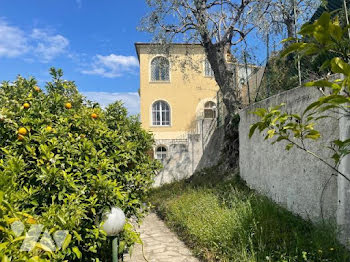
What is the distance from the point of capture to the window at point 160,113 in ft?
66.7

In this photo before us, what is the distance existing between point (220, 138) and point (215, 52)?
12.7ft

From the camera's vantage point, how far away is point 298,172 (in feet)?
14.2

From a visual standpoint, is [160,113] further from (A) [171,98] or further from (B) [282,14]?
(B) [282,14]

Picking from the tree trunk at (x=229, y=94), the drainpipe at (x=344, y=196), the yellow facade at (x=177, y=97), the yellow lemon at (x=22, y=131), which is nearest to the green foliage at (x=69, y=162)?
the yellow lemon at (x=22, y=131)

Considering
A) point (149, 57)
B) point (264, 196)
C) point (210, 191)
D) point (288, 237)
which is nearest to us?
point (288, 237)

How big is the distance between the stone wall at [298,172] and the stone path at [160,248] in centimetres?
185

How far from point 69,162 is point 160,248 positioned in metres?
2.88

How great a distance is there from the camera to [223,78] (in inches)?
352

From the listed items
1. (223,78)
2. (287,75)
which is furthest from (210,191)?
(223,78)

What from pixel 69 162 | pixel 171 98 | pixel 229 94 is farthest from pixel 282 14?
pixel 171 98

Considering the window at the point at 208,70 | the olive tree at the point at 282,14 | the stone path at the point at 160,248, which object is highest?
the window at the point at 208,70

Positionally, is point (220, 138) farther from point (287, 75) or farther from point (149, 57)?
point (149, 57)

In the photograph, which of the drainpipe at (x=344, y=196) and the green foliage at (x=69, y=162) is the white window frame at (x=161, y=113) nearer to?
the green foliage at (x=69, y=162)

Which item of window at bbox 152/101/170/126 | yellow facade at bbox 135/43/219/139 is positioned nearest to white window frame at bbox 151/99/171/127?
window at bbox 152/101/170/126
